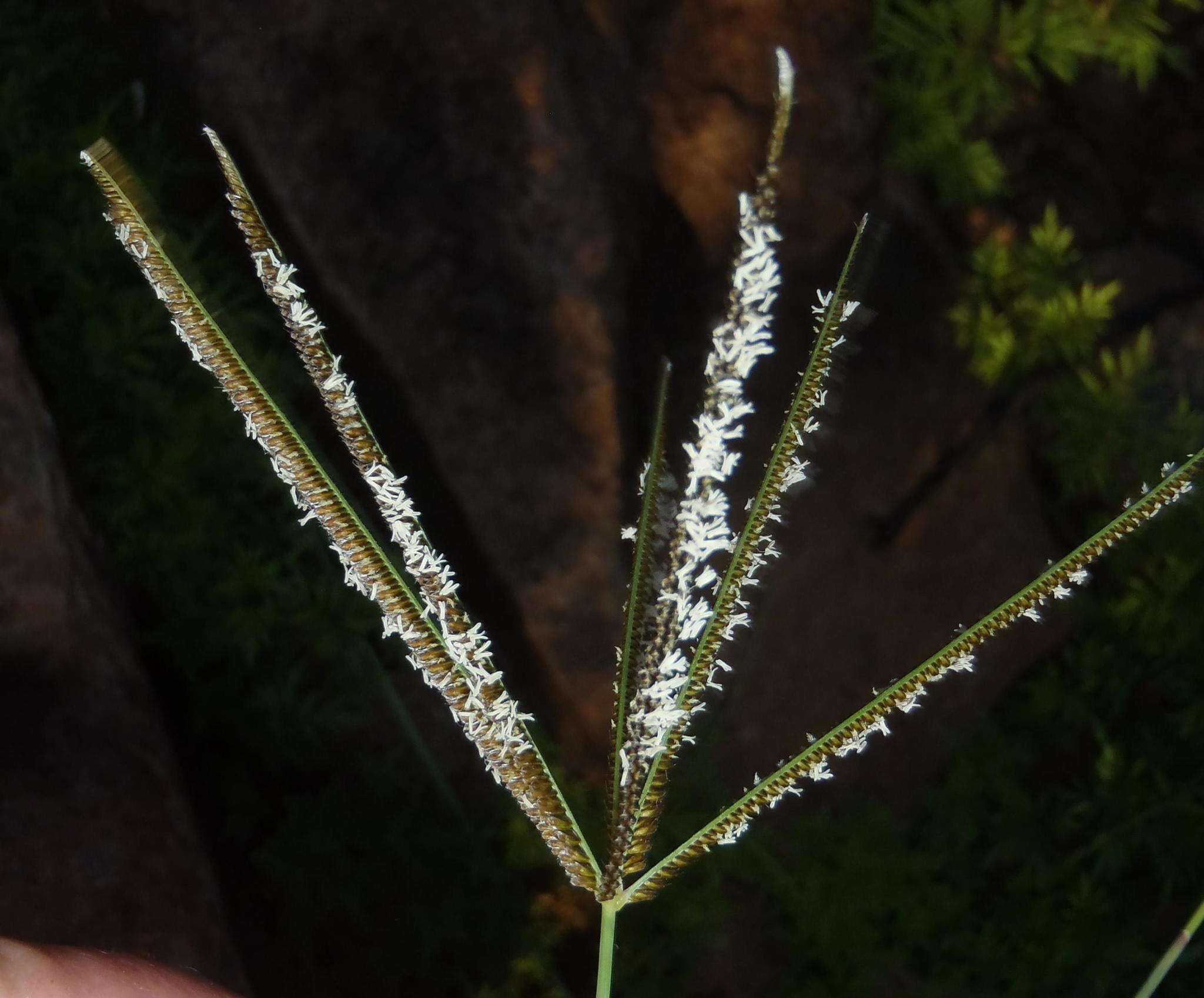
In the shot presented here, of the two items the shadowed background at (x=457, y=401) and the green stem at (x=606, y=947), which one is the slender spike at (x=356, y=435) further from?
the shadowed background at (x=457, y=401)

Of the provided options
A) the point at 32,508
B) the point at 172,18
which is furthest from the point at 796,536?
the point at 172,18

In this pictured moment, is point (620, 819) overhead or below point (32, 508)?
below

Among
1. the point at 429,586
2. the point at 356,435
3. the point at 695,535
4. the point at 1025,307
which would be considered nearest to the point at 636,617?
the point at 695,535

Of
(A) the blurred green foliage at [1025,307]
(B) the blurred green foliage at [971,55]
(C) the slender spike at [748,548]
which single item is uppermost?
(B) the blurred green foliage at [971,55]

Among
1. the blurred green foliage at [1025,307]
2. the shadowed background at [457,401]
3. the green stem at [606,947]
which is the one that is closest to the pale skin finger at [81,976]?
the green stem at [606,947]

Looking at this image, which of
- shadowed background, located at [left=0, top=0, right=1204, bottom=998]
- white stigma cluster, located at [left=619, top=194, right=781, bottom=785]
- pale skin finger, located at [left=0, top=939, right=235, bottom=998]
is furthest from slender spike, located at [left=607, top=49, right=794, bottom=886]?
shadowed background, located at [left=0, top=0, right=1204, bottom=998]

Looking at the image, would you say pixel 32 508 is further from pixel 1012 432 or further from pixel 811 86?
pixel 1012 432
